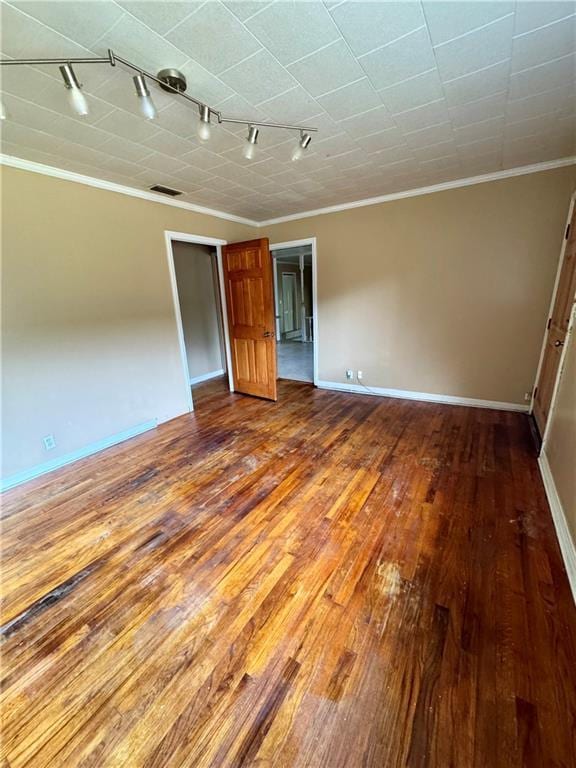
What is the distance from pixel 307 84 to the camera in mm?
1751

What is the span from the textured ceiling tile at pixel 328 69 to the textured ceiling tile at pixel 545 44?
2.60 feet

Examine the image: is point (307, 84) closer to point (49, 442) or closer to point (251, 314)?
point (251, 314)

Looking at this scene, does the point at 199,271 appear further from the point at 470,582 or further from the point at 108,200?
the point at 470,582

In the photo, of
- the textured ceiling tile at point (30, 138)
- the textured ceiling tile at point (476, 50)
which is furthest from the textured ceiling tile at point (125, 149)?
the textured ceiling tile at point (476, 50)

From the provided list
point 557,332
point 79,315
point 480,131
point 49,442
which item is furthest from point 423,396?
point 49,442

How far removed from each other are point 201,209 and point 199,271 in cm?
155

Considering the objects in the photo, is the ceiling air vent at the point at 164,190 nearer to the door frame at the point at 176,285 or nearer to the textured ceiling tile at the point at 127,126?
the door frame at the point at 176,285

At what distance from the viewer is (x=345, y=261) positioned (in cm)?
420

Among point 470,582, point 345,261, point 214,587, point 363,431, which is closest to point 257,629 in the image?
point 214,587

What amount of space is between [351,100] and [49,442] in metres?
3.58

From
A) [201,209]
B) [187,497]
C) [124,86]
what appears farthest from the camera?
[201,209]

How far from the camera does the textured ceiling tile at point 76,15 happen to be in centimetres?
123

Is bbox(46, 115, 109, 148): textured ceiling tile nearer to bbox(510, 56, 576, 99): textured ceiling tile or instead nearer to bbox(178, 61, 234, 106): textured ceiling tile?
bbox(178, 61, 234, 106): textured ceiling tile

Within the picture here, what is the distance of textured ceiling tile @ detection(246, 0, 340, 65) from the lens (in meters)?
1.30
